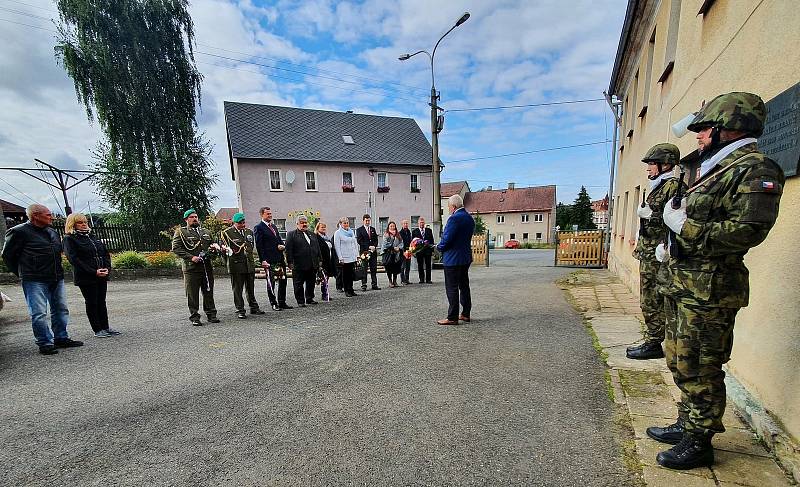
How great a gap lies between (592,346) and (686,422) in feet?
6.94

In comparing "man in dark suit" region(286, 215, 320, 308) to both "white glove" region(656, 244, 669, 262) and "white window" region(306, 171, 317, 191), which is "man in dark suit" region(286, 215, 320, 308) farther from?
"white window" region(306, 171, 317, 191)

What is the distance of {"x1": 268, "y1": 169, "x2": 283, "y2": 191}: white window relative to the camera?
73.6 feet

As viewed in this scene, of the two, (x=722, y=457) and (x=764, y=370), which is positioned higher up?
(x=764, y=370)

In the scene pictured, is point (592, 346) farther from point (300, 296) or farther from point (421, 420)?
point (300, 296)

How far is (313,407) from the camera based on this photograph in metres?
2.91

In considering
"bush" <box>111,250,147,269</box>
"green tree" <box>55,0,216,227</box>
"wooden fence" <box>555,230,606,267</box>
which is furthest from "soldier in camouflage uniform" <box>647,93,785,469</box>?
"green tree" <box>55,0,216,227</box>

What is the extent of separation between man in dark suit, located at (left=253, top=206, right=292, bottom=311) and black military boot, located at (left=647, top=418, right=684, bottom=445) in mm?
5963

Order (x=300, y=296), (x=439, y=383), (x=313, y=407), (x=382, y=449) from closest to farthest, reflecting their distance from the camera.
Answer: (x=382, y=449)
(x=313, y=407)
(x=439, y=383)
(x=300, y=296)

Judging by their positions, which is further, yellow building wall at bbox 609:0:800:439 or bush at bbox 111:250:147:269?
bush at bbox 111:250:147:269

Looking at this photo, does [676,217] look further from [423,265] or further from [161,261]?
[161,261]

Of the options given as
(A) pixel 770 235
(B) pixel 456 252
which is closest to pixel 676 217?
(A) pixel 770 235

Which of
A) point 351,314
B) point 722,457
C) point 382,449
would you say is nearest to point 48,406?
point 382,449

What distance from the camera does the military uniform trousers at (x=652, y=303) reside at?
3.59 metres

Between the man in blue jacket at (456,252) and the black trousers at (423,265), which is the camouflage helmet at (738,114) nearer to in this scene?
the man in blue jacket at (456,252)
